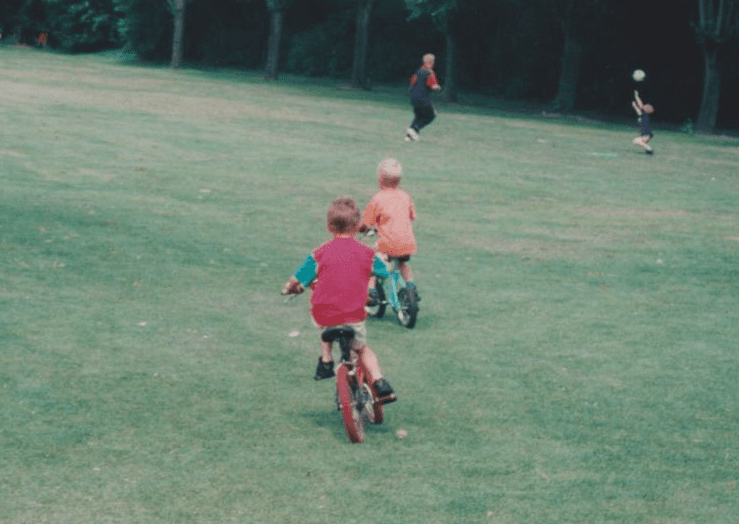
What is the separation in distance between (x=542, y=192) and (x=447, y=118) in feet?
57.8

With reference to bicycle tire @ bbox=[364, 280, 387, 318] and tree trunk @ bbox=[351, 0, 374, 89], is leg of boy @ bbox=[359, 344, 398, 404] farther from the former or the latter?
tree trunk @ bbox=[351, 0, 374, 89]

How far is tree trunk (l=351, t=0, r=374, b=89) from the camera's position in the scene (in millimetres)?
50625

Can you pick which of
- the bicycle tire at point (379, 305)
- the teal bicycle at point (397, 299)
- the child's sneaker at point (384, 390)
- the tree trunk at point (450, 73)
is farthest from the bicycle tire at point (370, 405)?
the tree trunk at point (450, 73)

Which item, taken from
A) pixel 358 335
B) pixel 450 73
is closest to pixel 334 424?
pixel 358 335

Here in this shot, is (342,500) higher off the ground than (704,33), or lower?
lower

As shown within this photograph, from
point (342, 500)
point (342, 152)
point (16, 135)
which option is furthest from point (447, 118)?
point (342, 500)

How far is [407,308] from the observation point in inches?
414

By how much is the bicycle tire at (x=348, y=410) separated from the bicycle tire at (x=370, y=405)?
0.13m

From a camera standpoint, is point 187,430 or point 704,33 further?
point 704,33

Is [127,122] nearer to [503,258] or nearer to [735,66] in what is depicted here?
[503,258]

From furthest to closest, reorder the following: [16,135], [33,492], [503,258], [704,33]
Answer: [704,33]
[16,135]
[503,258]
[33,492]

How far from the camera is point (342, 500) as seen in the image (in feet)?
21.3

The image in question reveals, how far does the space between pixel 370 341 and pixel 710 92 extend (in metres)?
31.0

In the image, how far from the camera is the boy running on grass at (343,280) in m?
7.55
